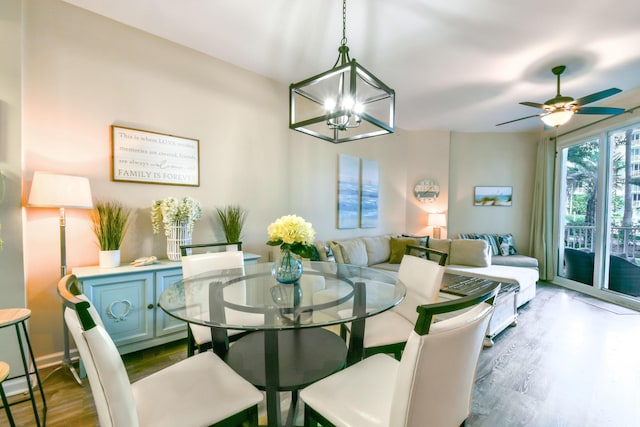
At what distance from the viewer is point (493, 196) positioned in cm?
561

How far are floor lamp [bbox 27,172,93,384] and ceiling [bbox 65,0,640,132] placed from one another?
4.75 feet

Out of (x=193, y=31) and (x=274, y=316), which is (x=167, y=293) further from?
(x=193, y=31)

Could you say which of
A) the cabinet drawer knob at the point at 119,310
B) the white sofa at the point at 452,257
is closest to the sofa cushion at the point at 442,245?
the white sofa at the point at 452,257

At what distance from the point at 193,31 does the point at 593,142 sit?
5.92 m

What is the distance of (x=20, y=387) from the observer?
185cm

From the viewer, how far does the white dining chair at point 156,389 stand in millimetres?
833

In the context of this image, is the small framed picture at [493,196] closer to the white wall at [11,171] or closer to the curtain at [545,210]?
the curtain at [545,210]

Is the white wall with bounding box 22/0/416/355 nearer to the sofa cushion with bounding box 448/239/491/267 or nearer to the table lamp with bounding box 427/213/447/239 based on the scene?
the sofa cushion with bounding box 448/239/491/267

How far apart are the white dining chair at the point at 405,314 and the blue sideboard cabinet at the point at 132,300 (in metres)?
1.67

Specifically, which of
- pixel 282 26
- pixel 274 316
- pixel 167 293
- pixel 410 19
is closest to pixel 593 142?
pixel 410 19

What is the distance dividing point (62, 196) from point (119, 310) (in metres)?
0.90

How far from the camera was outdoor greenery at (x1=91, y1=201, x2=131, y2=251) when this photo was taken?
2.17 m

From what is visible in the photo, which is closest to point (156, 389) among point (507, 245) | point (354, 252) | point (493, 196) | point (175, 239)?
point (175, 239)

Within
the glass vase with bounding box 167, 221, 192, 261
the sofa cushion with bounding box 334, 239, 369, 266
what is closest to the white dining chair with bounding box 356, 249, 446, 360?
the sofa cushion with bounding box 334, 239, 369, 266
